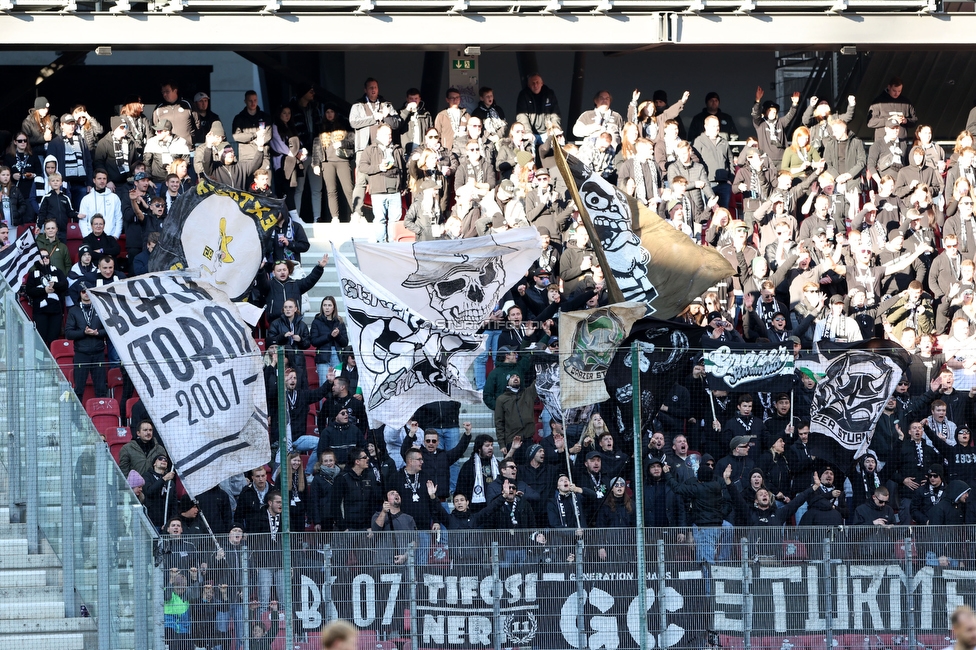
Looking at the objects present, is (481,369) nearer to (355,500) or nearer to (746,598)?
A: (355,500)

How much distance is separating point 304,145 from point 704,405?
11373mm

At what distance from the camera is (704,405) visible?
11719 mm

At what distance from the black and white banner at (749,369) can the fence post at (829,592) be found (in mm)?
1450

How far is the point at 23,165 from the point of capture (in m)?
19.2

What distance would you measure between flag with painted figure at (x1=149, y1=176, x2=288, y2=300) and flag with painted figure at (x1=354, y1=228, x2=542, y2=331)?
6.37 feet

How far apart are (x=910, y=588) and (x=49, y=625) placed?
21.1 feet

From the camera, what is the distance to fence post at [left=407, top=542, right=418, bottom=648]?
1062 cm

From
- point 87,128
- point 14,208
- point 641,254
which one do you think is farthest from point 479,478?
point 87,128

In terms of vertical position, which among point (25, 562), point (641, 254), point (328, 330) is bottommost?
point (25, 562)

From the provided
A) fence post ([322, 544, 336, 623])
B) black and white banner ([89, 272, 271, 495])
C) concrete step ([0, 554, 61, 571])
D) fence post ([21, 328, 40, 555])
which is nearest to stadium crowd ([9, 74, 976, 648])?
black and white banner ([89, 272, 271, 495])

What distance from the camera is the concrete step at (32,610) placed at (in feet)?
35.4

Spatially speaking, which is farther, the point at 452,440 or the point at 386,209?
the point at 386,209

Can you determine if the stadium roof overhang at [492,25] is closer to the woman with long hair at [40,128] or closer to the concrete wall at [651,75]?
the woman with long hair at [40,128]

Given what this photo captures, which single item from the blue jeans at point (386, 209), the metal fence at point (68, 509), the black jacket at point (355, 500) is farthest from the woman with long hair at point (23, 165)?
the black jacket at point (355, 500)
